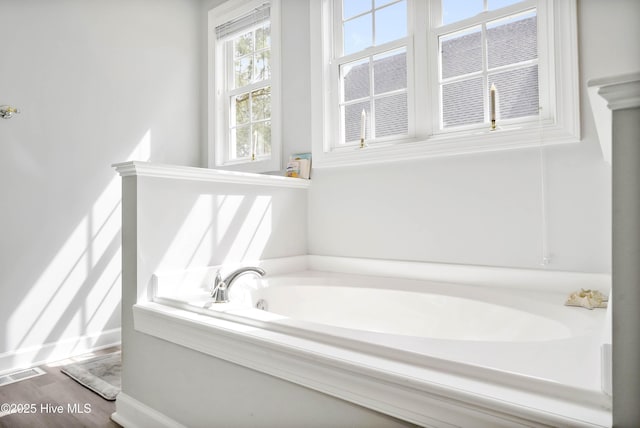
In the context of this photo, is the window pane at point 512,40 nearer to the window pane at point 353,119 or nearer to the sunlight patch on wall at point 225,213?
the window pane at point 353,119

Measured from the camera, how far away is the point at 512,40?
1.87m

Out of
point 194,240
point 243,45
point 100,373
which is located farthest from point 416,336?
point 243,45

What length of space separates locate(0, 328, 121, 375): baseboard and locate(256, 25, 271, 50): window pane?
2.36 meters

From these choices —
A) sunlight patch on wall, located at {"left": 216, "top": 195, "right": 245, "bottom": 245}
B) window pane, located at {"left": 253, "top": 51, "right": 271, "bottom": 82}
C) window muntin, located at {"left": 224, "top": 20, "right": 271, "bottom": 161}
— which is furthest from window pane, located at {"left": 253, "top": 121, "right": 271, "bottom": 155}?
sunlight patch on wall, located at {"left": 216, "top": 195, "right": 245, "bottom": 245}

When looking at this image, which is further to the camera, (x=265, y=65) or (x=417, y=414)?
(x=265, y=65)

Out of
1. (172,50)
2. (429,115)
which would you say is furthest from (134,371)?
(172,50)

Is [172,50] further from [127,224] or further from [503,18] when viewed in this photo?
[503,18]

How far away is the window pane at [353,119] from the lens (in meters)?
2.41

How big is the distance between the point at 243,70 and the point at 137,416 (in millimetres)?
2573

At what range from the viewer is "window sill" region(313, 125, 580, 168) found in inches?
66.2

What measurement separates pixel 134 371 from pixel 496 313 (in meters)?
1.52

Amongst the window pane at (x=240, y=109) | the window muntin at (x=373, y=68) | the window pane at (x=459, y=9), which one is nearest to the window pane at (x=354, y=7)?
the window muntin at (x=373, y=68)

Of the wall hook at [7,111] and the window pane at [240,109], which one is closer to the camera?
the wall hook at [7,111]

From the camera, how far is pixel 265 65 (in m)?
3.08
